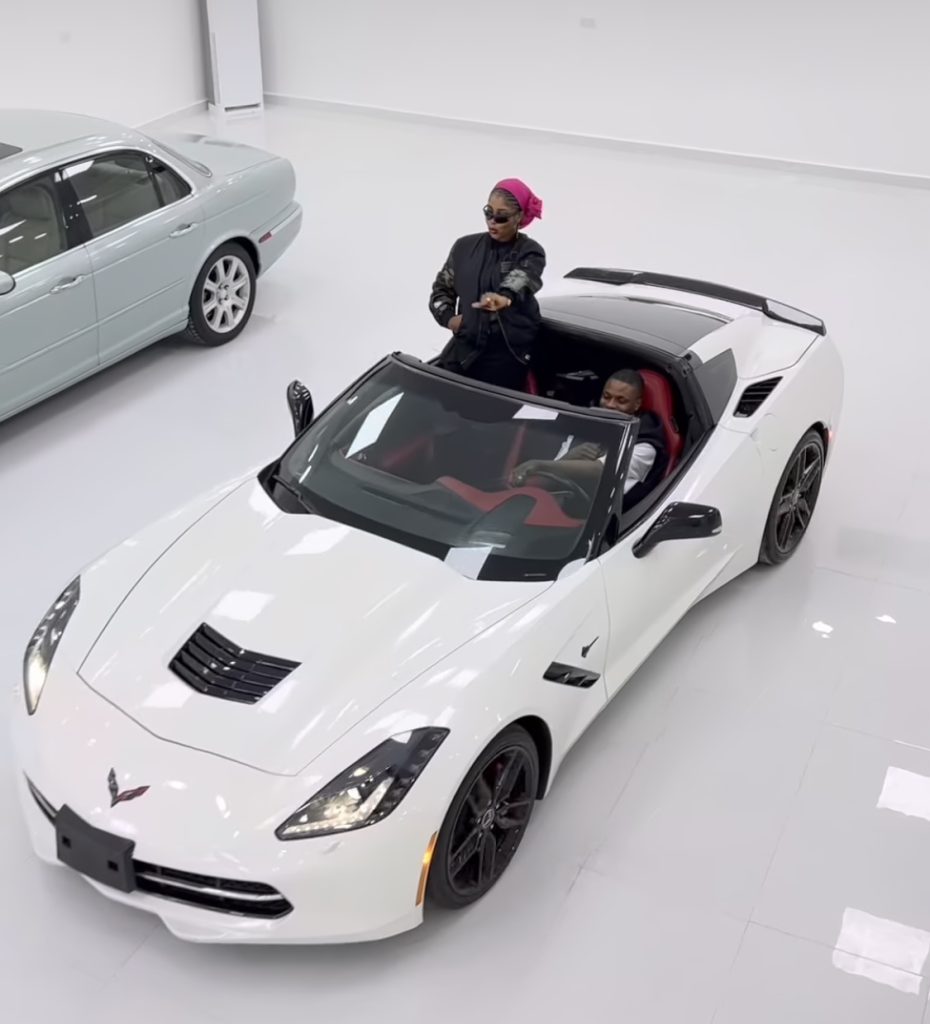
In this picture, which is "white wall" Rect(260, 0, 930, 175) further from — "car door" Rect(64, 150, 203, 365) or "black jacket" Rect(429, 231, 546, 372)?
"black jacket" Rect(429, 231, 546, 372)

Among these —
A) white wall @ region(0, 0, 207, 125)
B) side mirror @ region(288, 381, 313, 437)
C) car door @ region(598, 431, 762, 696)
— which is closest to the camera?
car door @ region(598, 431, 762, 696)

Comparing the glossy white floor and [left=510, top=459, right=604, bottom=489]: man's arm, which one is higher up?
[left=510, top=459, right=604, bottom=489]: man's arm

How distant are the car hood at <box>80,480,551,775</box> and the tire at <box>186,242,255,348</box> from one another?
3060 millimetres

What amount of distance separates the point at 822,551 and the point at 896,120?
5911 millimetres

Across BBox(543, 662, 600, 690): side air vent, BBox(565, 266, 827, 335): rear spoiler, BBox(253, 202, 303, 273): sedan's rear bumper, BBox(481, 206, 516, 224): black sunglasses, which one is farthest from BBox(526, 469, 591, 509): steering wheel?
BBox(253, 202, 303, 273): sedan's rear bumper

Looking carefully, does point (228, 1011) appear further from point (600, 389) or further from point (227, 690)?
point (600, 389)

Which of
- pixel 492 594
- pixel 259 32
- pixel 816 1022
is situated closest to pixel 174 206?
pixel 492 594

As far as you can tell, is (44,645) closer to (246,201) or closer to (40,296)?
(40,296)

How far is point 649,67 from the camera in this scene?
34.7ft

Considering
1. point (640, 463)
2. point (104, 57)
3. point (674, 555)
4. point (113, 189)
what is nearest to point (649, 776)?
point (674, 555)

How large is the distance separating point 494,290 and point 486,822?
2316 mm

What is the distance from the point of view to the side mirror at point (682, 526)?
13.6 feet

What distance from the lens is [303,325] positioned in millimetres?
7520

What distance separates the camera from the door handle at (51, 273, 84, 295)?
235 inches
